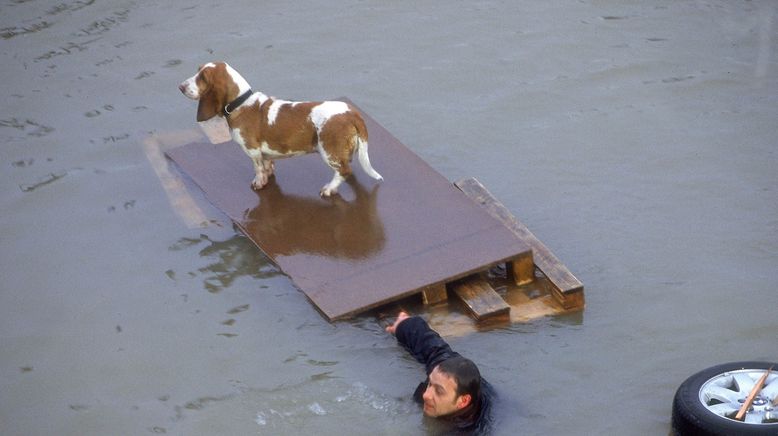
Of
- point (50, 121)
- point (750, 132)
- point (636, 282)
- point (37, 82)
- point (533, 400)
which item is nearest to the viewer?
point (533, 400)

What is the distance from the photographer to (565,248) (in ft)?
22.4

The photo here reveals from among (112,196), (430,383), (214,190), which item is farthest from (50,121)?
(430,383)

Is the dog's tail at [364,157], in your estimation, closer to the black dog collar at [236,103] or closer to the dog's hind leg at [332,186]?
the dog's hind leg at [332,186]

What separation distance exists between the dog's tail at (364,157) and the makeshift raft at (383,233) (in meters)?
0.14

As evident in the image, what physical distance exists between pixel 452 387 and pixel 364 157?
80.4 inches

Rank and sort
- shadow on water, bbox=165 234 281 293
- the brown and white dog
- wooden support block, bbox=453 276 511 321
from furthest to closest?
1. shadow on water, bbox=165 234 281 293
2. the brown and white dog
3. wooden support block, bbox=453 276 511 321

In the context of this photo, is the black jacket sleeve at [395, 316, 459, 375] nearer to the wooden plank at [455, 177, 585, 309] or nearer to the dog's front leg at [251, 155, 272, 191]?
the wooden plank at [455, 177, 585, 309]

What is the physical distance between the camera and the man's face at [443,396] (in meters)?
5.15

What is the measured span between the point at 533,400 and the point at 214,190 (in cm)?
277

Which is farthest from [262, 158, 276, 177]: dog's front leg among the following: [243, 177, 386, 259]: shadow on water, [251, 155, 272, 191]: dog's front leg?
[243, 177, 386, 259]: shadow on water

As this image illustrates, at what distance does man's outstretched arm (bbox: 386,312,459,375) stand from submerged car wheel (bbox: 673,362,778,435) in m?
1.22

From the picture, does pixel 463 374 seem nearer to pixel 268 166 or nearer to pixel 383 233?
pixel 383 233

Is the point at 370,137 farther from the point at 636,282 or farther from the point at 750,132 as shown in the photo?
the point at 750,132

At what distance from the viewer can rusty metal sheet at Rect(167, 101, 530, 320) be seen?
19.9ft
